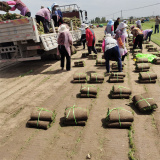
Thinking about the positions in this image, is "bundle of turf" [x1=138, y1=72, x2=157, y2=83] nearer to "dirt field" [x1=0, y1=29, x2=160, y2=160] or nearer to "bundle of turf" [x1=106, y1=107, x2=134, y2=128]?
"dirt field" [x1=0, y1=29, x2=160, y2=160]

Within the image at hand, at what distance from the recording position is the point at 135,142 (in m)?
2.76

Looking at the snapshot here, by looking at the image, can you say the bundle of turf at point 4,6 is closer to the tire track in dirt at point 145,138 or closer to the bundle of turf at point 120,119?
the bundle of turf at point 120,119

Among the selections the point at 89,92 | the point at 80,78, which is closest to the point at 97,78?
the point at 80,78

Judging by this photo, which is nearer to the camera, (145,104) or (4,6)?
(145,104)

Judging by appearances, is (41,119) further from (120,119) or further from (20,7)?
(20,7)

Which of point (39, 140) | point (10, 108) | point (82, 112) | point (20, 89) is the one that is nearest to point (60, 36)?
point (20, 89)

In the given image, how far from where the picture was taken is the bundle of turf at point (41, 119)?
130 inches

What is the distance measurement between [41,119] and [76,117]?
2.64ft

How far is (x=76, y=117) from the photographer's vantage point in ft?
10.9

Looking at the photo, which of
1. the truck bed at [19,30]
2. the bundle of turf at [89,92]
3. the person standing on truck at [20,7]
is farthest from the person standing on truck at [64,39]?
the bundle of turf at [89,92]

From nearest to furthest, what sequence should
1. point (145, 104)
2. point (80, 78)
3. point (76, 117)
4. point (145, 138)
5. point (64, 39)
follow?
point (145, 138)
point (76, 117)
point (145, 104)
point (80, 78)
point (64, 39)

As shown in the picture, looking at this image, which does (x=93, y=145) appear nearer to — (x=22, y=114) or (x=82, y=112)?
(x=82, y=112)

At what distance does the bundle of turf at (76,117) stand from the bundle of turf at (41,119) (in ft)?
1.15

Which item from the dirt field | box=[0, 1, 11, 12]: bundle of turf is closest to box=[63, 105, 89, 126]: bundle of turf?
the dirt field
